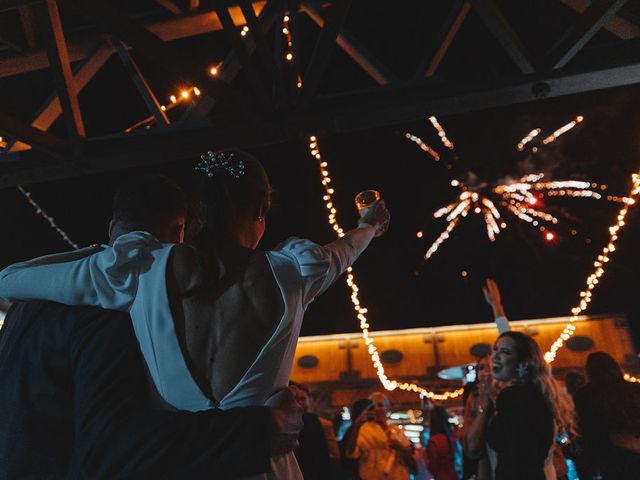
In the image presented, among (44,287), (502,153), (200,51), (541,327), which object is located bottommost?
(44,287)

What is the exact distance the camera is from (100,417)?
1.10 meters

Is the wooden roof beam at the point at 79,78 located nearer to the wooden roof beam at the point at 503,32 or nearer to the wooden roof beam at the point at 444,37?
the wooden roof beam at the point at 444,37

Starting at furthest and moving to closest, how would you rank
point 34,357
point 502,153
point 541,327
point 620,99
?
point 541,327, point 502,153, point 620,99, point 34,357

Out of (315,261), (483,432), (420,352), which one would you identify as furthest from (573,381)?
(420,352)

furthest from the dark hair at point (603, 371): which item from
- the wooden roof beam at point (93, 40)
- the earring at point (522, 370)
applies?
the wooden roof beam at point (93, 40)

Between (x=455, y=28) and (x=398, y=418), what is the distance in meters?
11.9

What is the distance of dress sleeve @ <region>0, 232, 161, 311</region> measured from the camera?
4.07ft

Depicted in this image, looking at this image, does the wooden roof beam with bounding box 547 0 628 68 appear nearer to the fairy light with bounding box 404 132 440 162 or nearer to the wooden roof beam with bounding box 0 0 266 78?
the wooden roof beam with bounding box 0 0 266 78

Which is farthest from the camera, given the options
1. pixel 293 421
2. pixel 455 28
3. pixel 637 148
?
pixel 637 148

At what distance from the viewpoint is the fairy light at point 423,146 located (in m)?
8.66

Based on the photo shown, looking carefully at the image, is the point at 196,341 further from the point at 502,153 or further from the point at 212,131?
the point at 502,153

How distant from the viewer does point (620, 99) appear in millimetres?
7027

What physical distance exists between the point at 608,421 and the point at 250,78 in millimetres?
3443

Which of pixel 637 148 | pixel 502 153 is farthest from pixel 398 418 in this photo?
pixel 637 148
